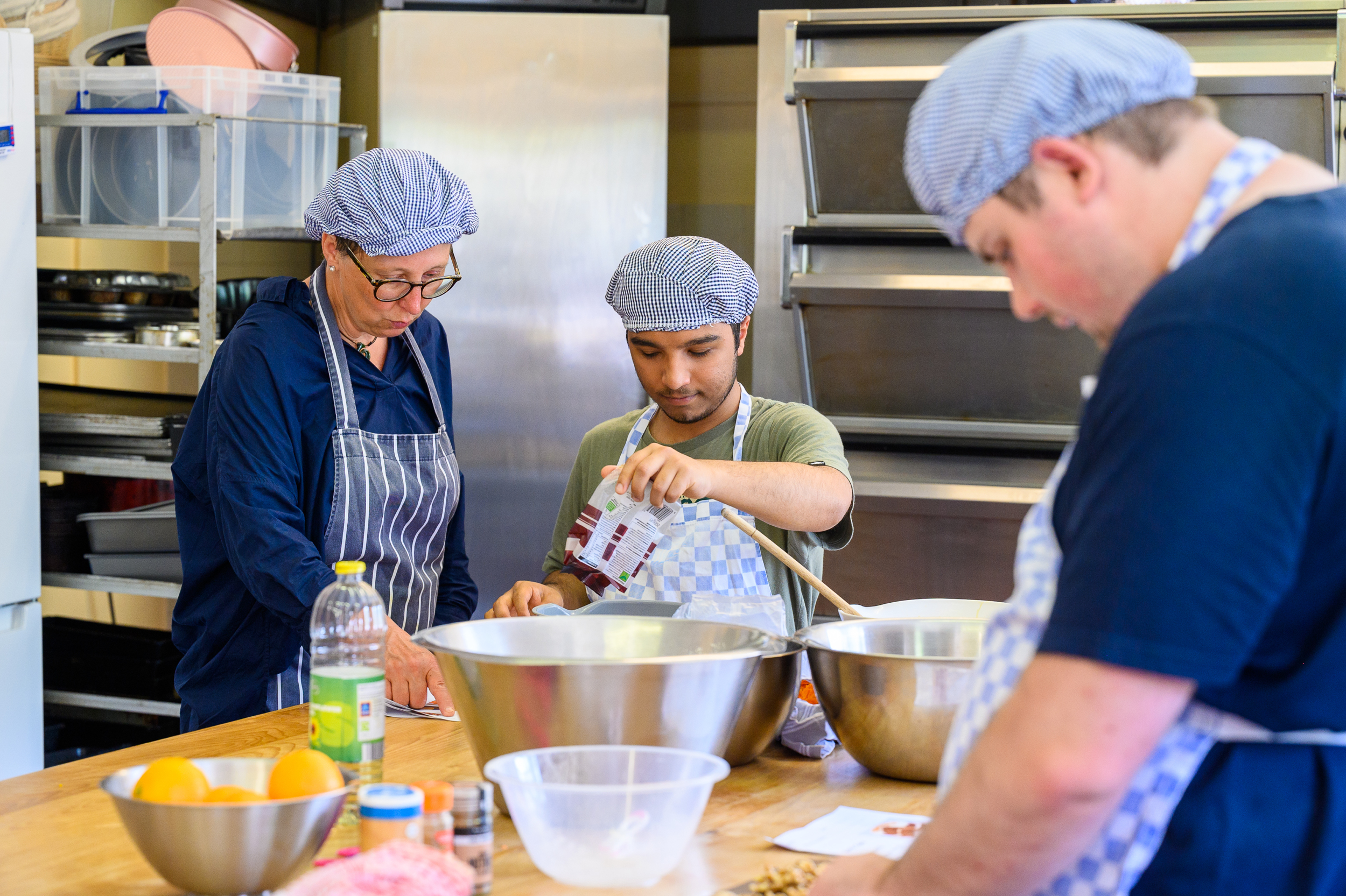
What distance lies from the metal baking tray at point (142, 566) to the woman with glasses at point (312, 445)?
1126mm

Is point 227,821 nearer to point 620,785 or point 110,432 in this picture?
point 620,785

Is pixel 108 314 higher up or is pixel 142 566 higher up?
pixel 108 314

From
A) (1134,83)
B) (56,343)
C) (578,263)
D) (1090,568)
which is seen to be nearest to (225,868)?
(1090,568)

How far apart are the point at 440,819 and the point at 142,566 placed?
2236 mm

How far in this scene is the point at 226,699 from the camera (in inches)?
72.6

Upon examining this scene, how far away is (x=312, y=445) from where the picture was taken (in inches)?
73.9

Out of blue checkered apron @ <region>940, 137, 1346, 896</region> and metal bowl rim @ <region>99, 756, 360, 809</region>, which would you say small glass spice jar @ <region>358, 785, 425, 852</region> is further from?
blue checkered apron @ <region>940, 137, 1346, 896</region>

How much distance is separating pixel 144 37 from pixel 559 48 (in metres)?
1.02

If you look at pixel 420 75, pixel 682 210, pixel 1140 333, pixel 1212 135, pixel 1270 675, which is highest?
pixel 420 75

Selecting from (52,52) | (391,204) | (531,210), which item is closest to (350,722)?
(391,204)

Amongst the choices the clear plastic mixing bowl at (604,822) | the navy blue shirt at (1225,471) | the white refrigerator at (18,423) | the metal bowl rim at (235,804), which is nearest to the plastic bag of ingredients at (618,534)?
the clear plastic mixing bowl at (604,822)

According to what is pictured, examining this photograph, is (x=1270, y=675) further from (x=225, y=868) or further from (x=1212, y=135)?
(x=225, y=868)

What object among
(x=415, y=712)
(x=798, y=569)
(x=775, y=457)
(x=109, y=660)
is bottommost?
(x=109, y=660)

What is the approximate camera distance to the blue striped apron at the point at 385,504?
1.88m
